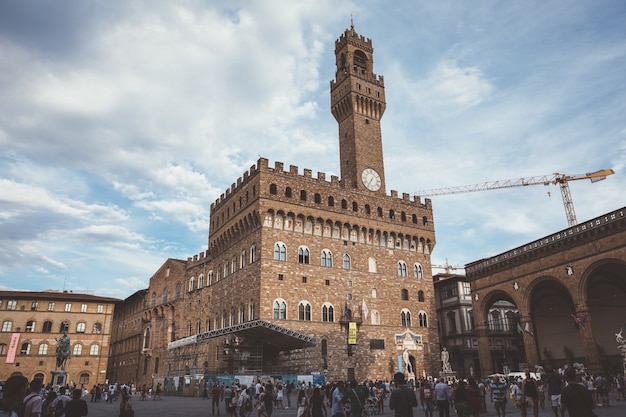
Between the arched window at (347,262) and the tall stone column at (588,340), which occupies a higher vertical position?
the arched window at (347,262)

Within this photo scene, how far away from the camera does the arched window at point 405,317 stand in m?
40.4

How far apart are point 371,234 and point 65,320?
1559 inches

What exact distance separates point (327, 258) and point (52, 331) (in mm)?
37317

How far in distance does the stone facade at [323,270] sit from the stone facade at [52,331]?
39.2ft

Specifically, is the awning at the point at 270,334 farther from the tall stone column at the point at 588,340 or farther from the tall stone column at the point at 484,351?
the tall stone column at the point at 588,340

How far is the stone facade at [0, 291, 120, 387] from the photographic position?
171 ft

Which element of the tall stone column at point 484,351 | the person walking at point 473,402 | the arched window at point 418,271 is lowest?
the person walking at point 473,402

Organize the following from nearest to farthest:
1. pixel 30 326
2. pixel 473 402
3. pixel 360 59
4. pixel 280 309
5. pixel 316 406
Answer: pixel 316 406, pixel 473 402, pixel 280 309, pixel 360 59, pixel 30 326

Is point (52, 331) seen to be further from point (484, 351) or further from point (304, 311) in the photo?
point (484, 351)

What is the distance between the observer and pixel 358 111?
44.2 m

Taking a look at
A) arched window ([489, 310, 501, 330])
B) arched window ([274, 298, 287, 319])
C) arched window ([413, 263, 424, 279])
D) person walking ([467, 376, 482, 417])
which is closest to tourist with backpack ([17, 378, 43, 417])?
person walking ([467, 376, 482, 417])

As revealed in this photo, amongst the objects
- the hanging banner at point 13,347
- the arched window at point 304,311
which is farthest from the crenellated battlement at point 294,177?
the hanging banner at point 13,347

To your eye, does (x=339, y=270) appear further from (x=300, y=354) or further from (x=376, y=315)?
(x=300, y=354)

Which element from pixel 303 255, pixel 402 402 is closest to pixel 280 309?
pixel 303 255
